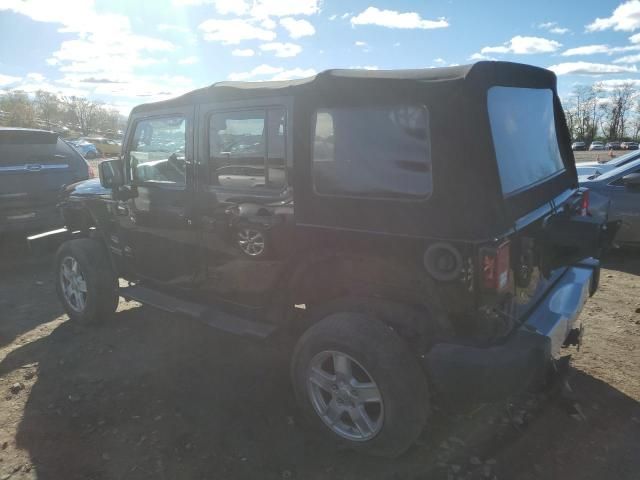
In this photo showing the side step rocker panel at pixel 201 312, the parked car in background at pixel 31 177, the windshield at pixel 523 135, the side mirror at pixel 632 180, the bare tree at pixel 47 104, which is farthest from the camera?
the bare tree at pixel 47 104

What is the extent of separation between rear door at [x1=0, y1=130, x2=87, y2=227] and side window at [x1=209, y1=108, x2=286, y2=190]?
4409 millimetres

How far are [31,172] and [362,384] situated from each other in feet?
19.2

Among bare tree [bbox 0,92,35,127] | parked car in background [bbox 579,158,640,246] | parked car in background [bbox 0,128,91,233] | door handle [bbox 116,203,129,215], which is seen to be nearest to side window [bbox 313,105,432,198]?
door handle [bbox 116,203,129,215]

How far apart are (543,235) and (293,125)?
60.4 inches

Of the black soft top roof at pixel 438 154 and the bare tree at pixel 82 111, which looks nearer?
the black soft top roof at pixel 438 154

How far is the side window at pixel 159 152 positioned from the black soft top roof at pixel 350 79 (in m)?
0.25

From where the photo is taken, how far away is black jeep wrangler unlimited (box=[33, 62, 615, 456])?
2.20 metres

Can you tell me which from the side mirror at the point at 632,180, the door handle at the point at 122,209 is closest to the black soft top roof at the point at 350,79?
the door handle at the point at 122,209

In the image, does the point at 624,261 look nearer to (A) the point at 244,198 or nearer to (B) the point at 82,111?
(A) the point at 244,198

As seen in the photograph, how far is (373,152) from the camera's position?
2445 millimetres

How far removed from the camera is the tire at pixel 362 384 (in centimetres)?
235

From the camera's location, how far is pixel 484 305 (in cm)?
221

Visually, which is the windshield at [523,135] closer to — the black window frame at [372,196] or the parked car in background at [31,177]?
the black window frame at [372,196]

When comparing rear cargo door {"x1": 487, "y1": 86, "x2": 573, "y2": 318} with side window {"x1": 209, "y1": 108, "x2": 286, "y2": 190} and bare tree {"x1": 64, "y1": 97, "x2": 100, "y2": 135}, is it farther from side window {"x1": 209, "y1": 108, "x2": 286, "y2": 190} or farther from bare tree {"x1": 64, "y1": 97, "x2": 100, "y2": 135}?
bare tree {"x1": 64, "y1": 97, "x2": 100, "y2": 135}
